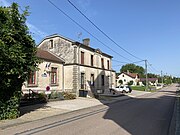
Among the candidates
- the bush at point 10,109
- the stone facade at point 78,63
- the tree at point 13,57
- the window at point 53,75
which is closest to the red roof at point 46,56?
the window at point 53,75

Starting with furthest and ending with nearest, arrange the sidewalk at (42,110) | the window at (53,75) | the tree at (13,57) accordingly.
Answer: the window at (53,75) < the tree at (13,57) < the sidewalk at (42,110)

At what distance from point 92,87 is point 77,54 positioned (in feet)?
20.5

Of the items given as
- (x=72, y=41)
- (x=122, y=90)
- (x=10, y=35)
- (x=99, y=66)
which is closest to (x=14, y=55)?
(x=10, y=35)

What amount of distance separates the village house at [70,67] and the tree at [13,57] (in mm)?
12150

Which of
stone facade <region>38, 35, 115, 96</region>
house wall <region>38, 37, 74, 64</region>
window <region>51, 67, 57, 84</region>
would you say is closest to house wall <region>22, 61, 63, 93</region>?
window <region>51, 67, 57, 84</region>

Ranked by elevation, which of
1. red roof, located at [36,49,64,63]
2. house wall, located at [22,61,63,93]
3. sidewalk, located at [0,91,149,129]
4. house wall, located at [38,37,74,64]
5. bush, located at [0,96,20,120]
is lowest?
sidewalk, located at [0,91,149,129]

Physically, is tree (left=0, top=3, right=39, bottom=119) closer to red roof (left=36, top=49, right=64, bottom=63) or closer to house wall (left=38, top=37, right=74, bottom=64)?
red roof (left=36, top=49, right=64, bottom=63)

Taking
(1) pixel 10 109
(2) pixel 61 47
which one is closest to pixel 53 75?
(2) pixel 61 47

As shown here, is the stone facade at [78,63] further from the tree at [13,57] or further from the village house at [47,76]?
the tree at [13,57]

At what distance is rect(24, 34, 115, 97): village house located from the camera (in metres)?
25.9

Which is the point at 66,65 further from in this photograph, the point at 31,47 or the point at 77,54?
the point at 31,47

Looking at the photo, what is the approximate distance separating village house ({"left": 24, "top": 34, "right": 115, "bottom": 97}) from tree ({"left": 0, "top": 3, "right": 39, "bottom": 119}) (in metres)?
12.1

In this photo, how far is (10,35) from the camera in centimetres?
1031

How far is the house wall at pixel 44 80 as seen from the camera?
2210 centimetres
